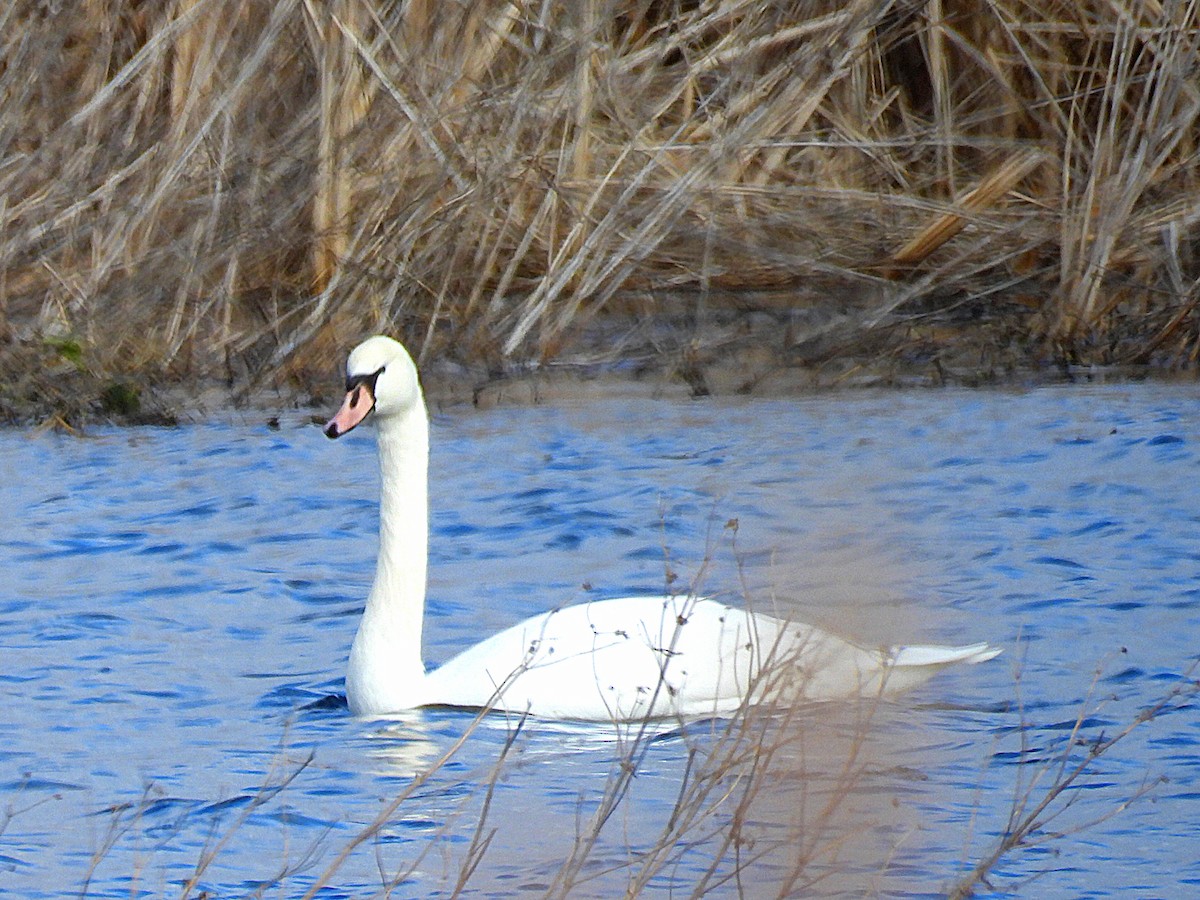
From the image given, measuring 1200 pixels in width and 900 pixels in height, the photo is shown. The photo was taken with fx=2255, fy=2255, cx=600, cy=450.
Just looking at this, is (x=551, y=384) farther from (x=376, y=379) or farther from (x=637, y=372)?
(x=376, y=379)

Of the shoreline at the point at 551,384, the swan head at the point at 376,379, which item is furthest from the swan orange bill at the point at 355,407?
the shoreline at the point at 551,384

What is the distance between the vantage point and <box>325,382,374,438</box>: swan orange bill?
5398 millimetres

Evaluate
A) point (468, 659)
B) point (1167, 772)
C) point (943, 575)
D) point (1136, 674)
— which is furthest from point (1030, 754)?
point (943, 575)

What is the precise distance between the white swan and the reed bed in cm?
421

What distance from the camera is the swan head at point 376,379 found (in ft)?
18.1

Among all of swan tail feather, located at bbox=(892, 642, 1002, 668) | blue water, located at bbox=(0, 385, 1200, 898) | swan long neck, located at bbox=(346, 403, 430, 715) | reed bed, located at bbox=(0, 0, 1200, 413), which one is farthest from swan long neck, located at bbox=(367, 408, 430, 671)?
reed bed, located at bbox=(0, 0, 1200, 413)

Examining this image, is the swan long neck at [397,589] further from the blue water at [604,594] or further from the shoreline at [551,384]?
the shoreline at [551,384]

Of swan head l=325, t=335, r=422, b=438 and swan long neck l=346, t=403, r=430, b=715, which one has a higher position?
swan head l=325, t=335, r=422, b=438

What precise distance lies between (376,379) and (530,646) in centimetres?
82

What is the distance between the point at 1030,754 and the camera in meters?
4.74

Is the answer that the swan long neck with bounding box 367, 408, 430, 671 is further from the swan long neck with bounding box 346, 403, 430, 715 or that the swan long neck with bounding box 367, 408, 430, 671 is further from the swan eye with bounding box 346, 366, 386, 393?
the swan eye with bounding box 346, 366, 386, 393

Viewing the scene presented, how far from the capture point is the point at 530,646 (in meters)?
5.21

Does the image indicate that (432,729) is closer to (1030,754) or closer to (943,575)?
(1030,754)

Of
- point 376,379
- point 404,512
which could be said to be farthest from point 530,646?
point 376,379
